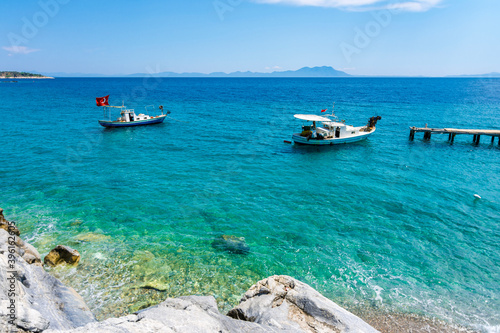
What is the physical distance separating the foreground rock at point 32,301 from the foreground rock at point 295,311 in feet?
19.2

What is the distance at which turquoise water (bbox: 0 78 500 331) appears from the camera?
1642 cm

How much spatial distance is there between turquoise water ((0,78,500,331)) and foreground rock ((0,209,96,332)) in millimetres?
2675

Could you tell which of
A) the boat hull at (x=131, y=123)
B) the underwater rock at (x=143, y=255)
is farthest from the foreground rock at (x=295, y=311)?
the boat hull at (x=131, y=123)

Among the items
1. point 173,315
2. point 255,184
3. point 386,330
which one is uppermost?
point 173,315

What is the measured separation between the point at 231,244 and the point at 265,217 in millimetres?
4759

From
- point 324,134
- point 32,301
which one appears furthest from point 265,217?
point 324,134

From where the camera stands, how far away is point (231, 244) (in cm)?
2023

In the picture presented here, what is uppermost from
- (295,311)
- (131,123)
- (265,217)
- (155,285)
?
(131,123)

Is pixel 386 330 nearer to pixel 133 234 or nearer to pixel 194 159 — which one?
pixel 133 234

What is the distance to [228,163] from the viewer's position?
37.6 m

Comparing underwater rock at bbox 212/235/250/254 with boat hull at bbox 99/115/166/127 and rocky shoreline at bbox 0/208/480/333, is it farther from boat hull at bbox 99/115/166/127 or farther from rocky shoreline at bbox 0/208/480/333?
boat hull at bbox 99/115/166/127

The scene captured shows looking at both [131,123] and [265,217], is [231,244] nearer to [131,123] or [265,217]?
A: [265,217]

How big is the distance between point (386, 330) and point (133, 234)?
661 inches


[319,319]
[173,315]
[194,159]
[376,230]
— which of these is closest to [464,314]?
[376,230]
